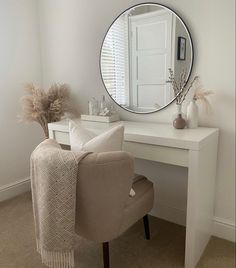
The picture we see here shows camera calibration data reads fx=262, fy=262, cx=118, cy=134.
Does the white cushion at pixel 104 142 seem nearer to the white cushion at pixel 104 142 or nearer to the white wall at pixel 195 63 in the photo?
the white cushion at pixel 104 142

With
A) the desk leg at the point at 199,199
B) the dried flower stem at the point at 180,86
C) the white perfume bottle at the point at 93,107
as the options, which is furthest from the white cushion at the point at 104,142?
the white perfume bottle at the point at 93,107

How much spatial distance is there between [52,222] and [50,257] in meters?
0.22

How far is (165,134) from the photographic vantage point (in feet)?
5.49

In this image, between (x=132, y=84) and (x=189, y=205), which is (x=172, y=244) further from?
(x=132, y=84)

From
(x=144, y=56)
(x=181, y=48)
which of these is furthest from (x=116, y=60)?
(x=181, y=48)

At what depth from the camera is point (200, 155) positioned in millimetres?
1512

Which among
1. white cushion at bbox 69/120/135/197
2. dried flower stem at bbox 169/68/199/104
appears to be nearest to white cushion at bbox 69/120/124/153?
white cushion at bbox 69/120/135/197

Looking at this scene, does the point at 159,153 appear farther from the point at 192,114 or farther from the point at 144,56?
the point at 144,56

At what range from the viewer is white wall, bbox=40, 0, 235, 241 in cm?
174

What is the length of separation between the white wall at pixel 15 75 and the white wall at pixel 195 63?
0.13 m

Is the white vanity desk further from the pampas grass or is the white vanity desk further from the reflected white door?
the pampas grass

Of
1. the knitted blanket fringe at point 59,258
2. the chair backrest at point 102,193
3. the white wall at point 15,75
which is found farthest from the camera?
the white wall at point 15,75

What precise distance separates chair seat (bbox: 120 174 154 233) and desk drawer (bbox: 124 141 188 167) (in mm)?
199

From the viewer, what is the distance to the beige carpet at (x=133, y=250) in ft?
5.57
